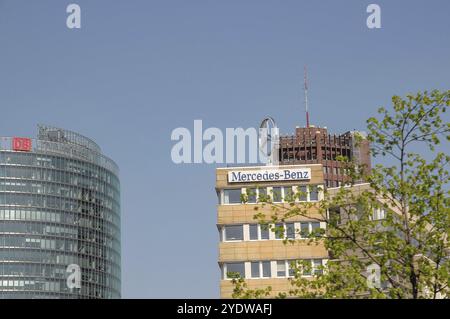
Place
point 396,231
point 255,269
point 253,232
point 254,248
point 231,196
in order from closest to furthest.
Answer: point 396,231
point 255,269
point 254,248
point 253,232
point 231,196

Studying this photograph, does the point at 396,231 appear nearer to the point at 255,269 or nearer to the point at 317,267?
the point at 317,267

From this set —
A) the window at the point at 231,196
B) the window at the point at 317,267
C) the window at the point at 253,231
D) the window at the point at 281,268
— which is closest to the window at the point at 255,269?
the window at the point at 281,268

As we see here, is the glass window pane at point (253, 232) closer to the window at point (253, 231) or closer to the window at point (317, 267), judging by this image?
the window at point (253, 231)

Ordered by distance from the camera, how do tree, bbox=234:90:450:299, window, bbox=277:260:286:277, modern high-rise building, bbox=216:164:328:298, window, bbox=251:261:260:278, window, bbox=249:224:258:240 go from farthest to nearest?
window, bbox=249:224:258:240 → window, bbox=251:261:260:278 → window, bbox=277:260:286:277 → modern high-rise building, bbox=216:164:328:298 → tree, bbox=234:90:450:299

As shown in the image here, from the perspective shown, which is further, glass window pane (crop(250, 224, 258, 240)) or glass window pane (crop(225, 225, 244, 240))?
glass window pane (crop(225, 225, 244, 240))

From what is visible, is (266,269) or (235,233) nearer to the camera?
(266,269)

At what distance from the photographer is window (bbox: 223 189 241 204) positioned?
112 m

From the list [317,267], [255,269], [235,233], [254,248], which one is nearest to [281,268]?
[255,269]

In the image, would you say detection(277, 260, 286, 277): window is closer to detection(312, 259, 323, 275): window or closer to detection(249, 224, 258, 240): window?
detection(312, 259, 323, 275): window

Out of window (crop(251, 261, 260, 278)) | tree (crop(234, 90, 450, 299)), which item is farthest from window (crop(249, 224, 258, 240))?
tree (crop(234, 90, 450, 299))

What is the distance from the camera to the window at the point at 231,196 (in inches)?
4390

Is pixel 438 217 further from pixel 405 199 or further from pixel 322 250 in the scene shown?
pixel 322 250

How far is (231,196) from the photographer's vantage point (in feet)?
368
